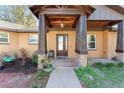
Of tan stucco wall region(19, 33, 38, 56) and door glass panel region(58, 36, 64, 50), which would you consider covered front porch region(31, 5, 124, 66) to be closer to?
door glass panel region(58, 36, 64, 50)

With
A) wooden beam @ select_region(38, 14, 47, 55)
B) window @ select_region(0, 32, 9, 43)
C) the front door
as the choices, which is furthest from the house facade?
wooden beam @ select_region(38, 14, 47, 55)

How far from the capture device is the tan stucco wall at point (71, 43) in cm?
1647

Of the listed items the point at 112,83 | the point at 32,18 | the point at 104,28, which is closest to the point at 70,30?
the point at 104,28

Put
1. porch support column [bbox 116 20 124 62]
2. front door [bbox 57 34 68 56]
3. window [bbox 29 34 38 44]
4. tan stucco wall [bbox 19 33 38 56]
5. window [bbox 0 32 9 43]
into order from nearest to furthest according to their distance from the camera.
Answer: porch support column [bbox 116 20 124 62]
window [bbox 0 32 9 43]
front door [bbox 57 34 68 56]
tan stucco wall [bbox 19 33 38 56]
window [bbox 29 34 38 44]

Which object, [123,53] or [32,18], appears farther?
[32,18]

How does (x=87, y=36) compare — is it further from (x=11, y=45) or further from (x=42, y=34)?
(x=42, y=34)

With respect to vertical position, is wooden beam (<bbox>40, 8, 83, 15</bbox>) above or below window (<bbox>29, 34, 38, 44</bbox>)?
A: above

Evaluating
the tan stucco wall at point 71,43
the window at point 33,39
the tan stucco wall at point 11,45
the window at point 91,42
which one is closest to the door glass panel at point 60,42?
the tan stucco wall at point 71,43

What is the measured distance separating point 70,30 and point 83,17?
21.4ft

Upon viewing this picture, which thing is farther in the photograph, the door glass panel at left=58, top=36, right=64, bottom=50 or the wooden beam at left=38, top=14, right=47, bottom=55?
the door glass panel at left=58, top=36, right=64, bottom=50

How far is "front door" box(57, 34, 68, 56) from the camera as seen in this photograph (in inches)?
689

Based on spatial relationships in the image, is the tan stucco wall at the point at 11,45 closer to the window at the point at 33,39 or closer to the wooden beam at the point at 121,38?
the window at the point at 33,39
